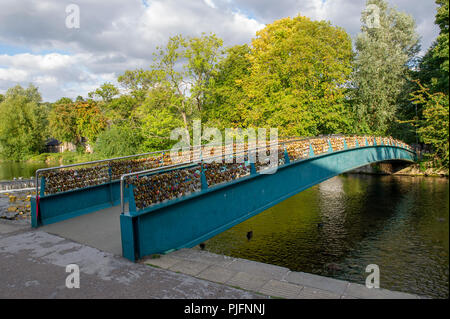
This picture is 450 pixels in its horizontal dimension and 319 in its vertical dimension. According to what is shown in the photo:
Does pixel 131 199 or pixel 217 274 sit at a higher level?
pixel 131 199

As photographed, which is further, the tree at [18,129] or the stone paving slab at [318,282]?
the tree at [18,129]

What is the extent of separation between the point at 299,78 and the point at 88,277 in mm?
23623

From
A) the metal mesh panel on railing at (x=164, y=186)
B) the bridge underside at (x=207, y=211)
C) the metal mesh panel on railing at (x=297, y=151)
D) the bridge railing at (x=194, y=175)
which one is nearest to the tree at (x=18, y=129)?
the metal mesh panel on railing at (x=297, y=151)

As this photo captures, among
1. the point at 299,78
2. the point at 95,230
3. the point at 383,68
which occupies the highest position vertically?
the point at 383,68

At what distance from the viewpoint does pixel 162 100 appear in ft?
99.2

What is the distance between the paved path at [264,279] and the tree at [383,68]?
93.0ft

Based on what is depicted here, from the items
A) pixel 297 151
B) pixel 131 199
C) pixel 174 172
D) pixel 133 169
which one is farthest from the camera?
pixel 297 151

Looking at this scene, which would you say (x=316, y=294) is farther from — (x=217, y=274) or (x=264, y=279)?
(x=217, y=274)

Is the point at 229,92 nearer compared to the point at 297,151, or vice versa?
the point at 297,151

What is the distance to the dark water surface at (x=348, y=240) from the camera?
9.77m

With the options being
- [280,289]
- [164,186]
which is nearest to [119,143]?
[164,186]

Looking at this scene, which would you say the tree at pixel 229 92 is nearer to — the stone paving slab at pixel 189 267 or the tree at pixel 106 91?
the tree at pixel 106 91

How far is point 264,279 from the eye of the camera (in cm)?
496
